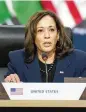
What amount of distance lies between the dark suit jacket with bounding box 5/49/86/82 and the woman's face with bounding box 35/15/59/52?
4.4 inches

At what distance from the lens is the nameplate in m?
1.25

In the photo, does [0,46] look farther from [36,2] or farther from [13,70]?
[36,2]

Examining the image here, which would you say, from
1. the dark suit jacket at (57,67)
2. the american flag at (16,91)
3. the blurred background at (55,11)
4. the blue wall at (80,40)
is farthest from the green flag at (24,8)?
the american flag at (16,91)

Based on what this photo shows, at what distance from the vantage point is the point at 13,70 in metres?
1.79

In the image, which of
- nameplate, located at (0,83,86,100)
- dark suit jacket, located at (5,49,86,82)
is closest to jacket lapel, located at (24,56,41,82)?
dark suit jacket, located at (5,49,86,82)

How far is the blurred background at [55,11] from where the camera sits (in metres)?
2.99

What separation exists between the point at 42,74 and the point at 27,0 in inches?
55.8

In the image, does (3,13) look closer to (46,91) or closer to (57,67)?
(57,67)

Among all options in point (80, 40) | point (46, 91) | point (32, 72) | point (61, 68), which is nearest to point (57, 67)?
point (61, 68)

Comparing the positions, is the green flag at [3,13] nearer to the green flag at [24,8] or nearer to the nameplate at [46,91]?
the green flag at [24,8]

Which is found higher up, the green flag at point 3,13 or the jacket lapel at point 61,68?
the green flag at point 3,13

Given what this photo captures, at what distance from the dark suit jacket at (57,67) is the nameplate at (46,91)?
0.47m

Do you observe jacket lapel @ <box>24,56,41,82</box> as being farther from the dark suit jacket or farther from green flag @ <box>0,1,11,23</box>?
green flag @ <box>0,1,11,23</box>
